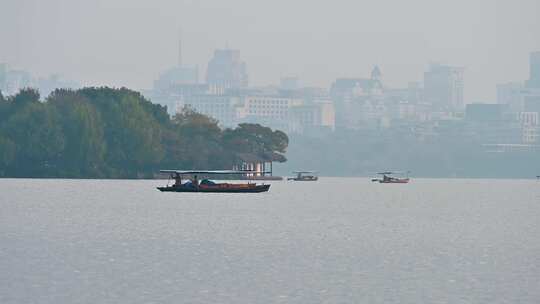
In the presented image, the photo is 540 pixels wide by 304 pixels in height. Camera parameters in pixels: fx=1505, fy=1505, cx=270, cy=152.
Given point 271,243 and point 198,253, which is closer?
point 198,253

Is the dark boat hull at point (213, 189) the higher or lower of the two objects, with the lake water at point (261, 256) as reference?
higher

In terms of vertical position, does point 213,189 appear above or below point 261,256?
above

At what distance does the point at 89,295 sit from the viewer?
50344 millimetres

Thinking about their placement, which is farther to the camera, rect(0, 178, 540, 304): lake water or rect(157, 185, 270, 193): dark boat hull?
rect(157, 185, 270, 193): dark boat hull

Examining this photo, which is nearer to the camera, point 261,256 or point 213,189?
point 261,256

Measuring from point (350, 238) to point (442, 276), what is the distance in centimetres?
2110

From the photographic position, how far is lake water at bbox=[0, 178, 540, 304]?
5159 centimetres

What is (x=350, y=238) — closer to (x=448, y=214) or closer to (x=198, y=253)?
(x=198, y=253)

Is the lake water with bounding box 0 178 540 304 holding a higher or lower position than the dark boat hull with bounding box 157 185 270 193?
lower

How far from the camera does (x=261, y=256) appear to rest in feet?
213

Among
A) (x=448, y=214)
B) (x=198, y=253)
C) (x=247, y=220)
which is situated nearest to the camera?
(x=198, y=253)

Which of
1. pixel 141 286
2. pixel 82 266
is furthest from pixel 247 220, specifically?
pixel 141 286

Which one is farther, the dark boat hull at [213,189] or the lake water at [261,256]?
the dark boat hull at [213,189]

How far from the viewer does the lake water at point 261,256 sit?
51.6m
